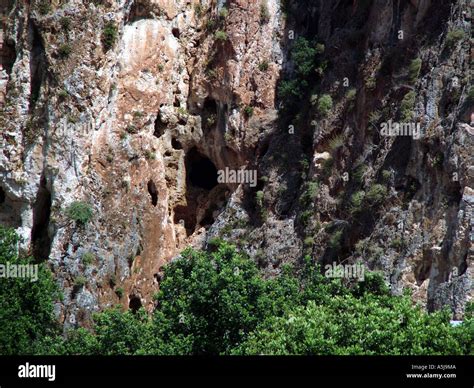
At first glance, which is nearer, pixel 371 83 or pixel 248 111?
pixel 371 83

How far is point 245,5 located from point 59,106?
27.4 ft

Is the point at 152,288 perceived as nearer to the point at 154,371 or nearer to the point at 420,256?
the point at 420,256

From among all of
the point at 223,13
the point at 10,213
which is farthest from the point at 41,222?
the point at 223,13

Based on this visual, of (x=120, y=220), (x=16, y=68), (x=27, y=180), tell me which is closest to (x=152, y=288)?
(x=120, y=220)

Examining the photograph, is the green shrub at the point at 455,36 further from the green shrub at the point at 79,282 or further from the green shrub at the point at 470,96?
the green shrub at the point at 79,282

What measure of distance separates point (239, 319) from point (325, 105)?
11.3 meters

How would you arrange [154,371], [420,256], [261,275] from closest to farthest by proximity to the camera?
[154,371]
[420,256]
[261,275]

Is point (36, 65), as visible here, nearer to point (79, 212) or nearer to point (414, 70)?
point (79, 212)

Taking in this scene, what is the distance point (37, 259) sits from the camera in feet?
169

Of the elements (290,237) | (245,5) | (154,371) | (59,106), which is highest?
(245,5)

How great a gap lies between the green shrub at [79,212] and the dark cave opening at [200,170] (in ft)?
15.1

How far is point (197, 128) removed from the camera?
2083 inches

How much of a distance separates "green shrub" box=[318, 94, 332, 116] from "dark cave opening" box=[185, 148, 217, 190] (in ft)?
20.4

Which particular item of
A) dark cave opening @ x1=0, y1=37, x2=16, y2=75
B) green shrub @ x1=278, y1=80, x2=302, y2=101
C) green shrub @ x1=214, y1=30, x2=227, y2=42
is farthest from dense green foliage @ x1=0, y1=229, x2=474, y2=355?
green shrub @ x1=214, y1=30, x2=227, y2=42
